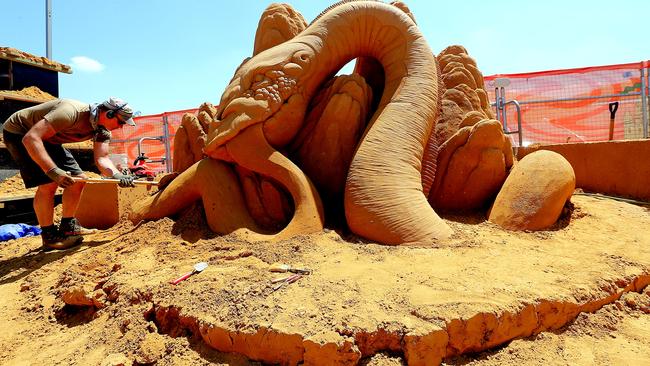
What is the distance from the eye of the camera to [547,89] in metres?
6.35

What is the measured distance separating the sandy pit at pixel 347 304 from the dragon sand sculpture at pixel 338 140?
0.32 metres

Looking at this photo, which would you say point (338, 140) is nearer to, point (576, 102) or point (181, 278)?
point (181, 278)

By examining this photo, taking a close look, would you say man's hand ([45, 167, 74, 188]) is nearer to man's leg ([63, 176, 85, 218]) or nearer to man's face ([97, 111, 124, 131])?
man's leg ([63, 176, 85, 218])

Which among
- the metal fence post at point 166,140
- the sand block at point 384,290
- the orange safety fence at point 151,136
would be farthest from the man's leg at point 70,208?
the orange safety fence at point 151,136

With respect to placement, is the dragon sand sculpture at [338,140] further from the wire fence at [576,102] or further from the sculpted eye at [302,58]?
the wire fence at [576,102]

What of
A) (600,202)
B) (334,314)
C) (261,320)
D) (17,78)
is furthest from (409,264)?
(17,78)

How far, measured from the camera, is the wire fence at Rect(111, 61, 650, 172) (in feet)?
19.0

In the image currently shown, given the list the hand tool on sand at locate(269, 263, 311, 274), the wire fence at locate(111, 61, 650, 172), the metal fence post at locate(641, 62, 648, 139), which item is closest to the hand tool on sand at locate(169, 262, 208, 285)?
the hand tool on sand at locate(269, 263, 311, 274)

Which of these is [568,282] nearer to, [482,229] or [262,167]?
[482,229]

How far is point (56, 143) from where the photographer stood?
3.28 m

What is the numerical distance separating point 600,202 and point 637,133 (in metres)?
3.33

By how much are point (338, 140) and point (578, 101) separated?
505cm

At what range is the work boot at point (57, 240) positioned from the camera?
3.19 m

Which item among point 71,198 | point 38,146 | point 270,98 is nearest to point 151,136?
point 71,198
